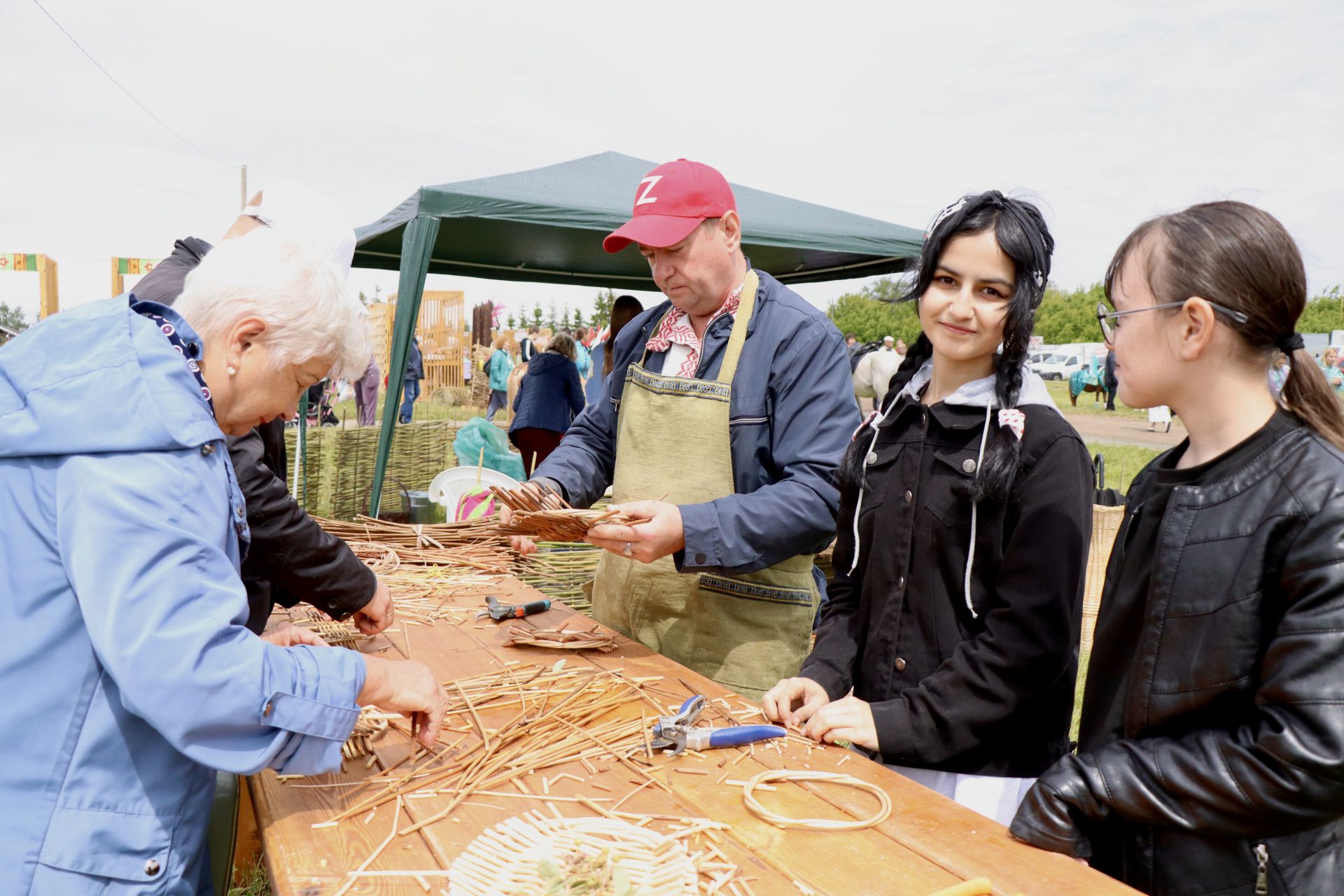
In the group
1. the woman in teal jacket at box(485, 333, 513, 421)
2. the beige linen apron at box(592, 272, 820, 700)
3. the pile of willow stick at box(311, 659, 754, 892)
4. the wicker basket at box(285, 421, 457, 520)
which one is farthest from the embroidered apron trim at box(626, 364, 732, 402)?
the woman in teal jacket at box(485, 333, 513, 421)

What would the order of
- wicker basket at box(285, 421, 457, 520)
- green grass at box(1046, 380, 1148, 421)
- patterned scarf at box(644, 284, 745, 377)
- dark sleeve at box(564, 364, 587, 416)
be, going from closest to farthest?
patterned scarf at box(644, 284, 745, 377), dark sleeve at box(564, 364, 587, 416), wicker basket at box(285, 421, 457, 520), green grass at box(1046, 380, 1148, 421)

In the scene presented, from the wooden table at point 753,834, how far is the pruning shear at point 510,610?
82cm

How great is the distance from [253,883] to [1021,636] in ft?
9.15

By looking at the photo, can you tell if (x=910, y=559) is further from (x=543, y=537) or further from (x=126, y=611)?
(x=126, y=611)

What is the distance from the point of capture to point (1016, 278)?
6.38 feet

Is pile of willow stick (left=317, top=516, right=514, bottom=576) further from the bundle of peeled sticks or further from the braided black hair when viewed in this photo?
the braided black hair

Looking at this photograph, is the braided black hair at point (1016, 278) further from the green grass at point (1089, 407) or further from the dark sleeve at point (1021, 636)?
the green grass at point (1089, 407)

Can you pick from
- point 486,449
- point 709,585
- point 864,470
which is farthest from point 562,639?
point 486,449

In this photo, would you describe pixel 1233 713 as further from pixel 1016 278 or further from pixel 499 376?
pixel 499 376

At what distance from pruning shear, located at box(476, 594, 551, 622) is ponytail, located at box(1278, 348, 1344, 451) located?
195cm

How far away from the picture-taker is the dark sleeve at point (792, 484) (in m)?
2.33

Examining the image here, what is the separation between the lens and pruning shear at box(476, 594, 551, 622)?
8.82 ft

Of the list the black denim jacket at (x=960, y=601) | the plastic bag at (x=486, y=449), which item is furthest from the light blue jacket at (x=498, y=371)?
the black denim jacket at (x=960, y=601)

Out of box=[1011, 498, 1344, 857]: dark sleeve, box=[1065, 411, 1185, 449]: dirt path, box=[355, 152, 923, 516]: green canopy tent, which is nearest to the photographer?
box=[1011, 498, 1344, 857]: dark sleeve
